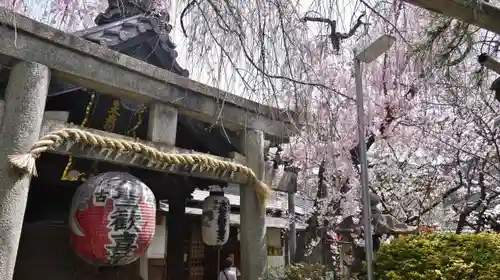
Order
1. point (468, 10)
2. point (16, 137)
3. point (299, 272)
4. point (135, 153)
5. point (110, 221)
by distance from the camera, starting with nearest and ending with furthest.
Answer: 1. point (468, 10)
2. point (16, 137)
3. point (110, 221)
4. point (135, 153)
5. point (299, 272)

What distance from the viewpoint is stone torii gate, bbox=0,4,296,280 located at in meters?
3.74

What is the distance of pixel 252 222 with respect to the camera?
603 cm

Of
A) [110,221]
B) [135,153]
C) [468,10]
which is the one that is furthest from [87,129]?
[468,10]

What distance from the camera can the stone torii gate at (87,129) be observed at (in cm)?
374

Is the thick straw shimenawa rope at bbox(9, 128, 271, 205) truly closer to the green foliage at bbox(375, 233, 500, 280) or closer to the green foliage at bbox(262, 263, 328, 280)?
the green foliage at bbox(262, 263, 328, 280)

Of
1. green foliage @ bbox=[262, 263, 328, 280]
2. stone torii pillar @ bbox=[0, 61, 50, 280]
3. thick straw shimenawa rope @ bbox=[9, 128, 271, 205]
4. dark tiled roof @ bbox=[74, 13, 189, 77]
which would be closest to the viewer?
stone torii pillar @ bbox=[0, 61, 50, 280]

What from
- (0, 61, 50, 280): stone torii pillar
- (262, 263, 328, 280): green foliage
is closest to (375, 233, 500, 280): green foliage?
(262, 263, 328, 280): green foliage

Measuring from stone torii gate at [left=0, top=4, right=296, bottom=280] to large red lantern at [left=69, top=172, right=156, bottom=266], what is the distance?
0.35m

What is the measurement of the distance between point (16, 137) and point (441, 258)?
5.29 metres

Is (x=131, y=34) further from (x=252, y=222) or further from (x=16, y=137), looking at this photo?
(x=252, y=222)

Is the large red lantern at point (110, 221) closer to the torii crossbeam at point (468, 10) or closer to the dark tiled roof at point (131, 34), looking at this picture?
the dark tiled roof at point (131, 34)

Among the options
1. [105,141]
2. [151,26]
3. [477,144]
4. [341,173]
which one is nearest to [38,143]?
[105,141]

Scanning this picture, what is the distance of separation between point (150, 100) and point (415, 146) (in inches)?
336

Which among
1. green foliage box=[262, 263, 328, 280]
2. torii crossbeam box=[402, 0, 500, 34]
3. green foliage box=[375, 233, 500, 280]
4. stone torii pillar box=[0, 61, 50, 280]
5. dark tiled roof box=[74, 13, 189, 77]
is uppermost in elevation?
dark tiled roof box=[74, 13, 189, 77]
